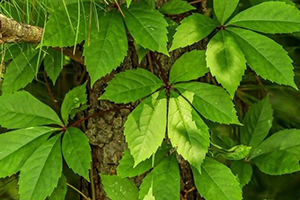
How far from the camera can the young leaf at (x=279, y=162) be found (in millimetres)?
1157

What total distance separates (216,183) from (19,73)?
49 cm

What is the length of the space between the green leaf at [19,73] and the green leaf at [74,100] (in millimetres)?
105

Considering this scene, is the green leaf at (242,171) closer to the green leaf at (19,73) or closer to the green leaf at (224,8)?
the green leaf at (224,8)

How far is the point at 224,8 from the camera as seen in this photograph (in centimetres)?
107

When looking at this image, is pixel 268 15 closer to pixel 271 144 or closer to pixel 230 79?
pixel 230 79

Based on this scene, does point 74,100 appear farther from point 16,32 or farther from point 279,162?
point 279,162

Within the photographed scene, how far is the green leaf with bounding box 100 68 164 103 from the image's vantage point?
1027 millimetres

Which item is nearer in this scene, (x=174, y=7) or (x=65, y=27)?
(x=65, y=27)

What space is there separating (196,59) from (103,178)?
0.31m

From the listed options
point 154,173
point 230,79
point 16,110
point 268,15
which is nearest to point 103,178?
point 154,173

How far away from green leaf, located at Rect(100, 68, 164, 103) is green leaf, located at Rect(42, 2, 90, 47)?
11 centimetres

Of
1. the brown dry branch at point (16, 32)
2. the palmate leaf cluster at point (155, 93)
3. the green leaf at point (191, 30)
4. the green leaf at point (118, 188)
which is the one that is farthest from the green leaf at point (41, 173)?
→ the green leaf at point (191, 30)

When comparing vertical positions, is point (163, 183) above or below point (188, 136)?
below

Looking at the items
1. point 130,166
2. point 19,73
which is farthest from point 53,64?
point 130,166
